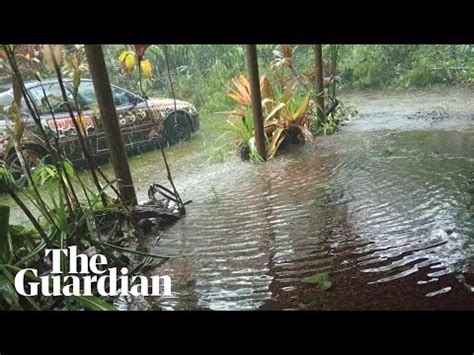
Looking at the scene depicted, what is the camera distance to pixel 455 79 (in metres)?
2.12

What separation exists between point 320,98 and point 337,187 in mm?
1154

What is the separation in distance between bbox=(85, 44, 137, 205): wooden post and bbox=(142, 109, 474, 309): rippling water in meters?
0.26

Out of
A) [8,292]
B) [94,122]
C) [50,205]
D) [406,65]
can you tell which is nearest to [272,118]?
[406,65]

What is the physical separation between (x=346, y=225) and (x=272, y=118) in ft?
4.19

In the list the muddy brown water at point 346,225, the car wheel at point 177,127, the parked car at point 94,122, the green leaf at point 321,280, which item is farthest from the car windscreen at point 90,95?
the green leaf at point 321,280

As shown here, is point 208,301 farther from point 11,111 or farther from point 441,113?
point 441,113

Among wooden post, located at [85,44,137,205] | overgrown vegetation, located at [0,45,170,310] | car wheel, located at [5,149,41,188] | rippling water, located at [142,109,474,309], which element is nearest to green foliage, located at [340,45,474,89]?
rippling water, located at [142,109,474,309]

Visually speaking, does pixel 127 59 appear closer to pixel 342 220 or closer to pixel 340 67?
pixel 342 220

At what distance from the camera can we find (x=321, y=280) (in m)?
1.29

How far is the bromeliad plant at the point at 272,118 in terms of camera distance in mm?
2469

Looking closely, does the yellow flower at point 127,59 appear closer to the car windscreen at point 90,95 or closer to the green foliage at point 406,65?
the car windscreen at point 90,95

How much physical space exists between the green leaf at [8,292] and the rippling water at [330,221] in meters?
0.45

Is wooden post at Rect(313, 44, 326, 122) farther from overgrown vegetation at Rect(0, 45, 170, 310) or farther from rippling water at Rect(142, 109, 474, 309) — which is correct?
overgrown vegetation at Rect(0, 45, 170, 310)
